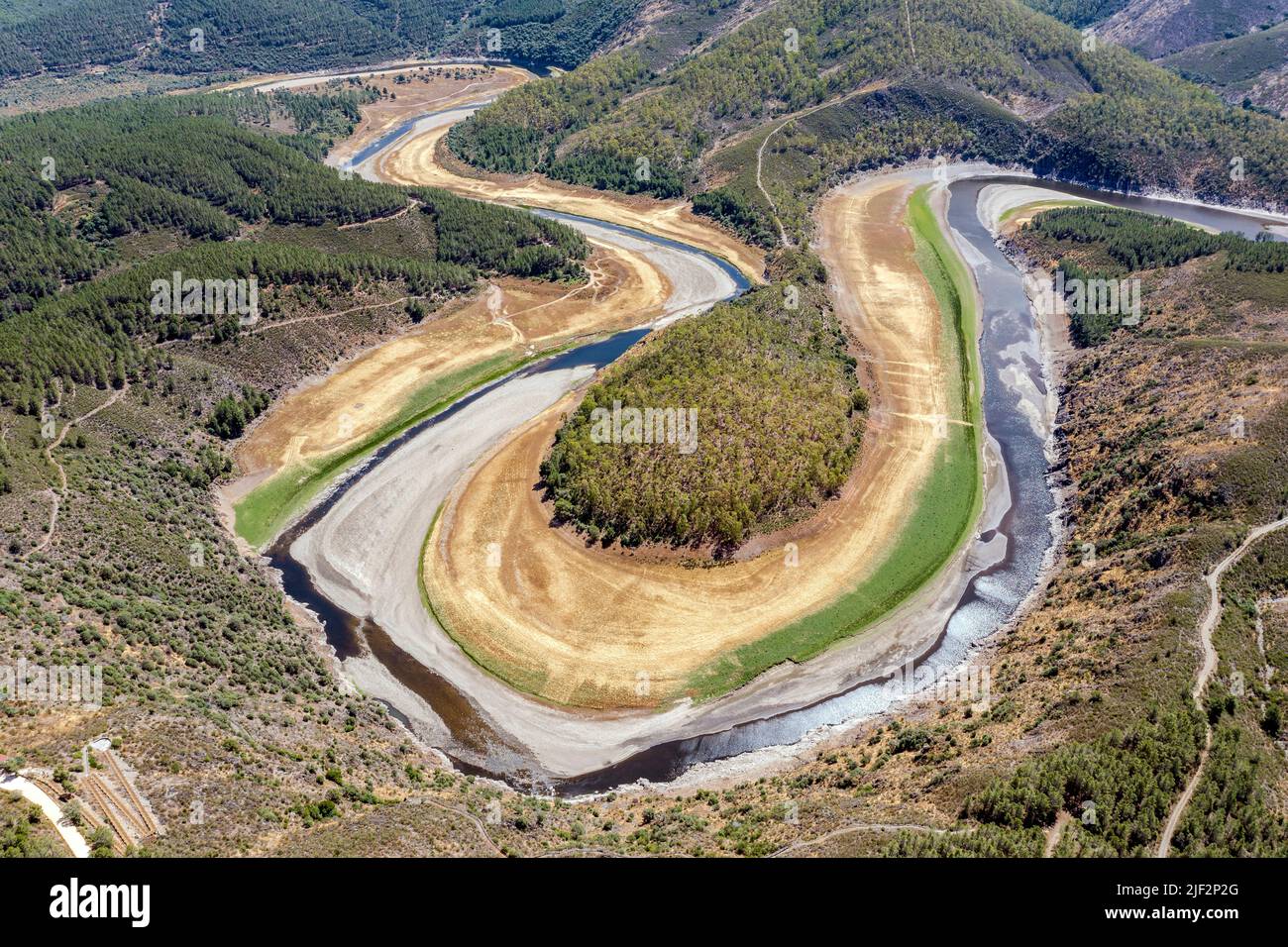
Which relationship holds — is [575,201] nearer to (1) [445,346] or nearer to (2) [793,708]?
(1) [445,346]

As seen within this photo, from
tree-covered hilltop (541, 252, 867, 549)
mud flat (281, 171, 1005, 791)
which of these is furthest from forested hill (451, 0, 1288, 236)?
mud flat (281, 171, 1005, 791)

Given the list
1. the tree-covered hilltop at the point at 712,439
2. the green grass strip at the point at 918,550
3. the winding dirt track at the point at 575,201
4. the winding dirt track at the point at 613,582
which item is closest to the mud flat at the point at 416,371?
the winding dirt track at the point at 575,201

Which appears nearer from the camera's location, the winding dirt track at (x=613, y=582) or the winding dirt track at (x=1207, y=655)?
the winding dirt track at (x=1207, y=655)

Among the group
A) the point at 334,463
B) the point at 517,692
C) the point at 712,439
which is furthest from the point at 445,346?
the point at 517,692

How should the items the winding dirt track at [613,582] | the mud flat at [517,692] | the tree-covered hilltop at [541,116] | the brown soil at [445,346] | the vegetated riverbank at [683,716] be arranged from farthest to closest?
the tree-covered hilltop at [541,116]
the brown soil at [445,346]
the winding dirt track at [613,582]
the mud flat at [517,692]
the vegetated riverbank at [683,716]

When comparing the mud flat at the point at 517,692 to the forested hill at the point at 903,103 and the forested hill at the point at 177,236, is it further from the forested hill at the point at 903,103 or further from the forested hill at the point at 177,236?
the forested hill at the point at 903,103

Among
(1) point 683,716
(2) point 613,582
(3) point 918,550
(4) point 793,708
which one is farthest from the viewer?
(3) point 918,550

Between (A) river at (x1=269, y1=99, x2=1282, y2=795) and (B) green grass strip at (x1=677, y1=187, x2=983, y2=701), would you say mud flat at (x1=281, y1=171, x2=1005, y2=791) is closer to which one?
(A) river at (x1=269, y1=99, x2=1282, y2=795)
